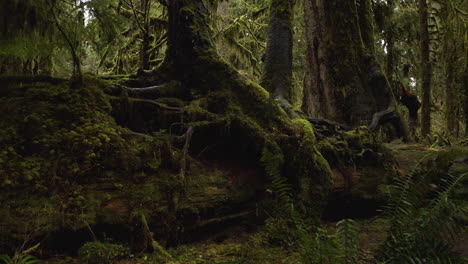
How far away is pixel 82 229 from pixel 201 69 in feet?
10.3

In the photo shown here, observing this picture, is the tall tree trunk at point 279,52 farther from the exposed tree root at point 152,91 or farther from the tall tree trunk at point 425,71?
the tall tree trunk at point 425,71

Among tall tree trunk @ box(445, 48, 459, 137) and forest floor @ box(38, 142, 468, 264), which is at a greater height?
tall tree trunk @ box(445, 48, 459, 137)

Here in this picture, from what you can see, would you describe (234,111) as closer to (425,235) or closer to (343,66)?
(425,235)

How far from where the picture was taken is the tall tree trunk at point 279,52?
7.46 meters

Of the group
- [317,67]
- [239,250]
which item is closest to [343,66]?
[317,67]

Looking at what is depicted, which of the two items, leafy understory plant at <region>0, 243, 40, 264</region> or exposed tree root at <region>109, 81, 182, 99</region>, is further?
exposed tree root at <region>109, 81, 182, 99</region>

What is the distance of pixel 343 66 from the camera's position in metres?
8.55

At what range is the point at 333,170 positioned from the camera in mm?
5469

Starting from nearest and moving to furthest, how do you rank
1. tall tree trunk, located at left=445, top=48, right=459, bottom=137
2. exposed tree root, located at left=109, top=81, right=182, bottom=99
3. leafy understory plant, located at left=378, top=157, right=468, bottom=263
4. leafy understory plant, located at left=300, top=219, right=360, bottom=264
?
leafy understory plant, located at left=378, top=157, right=468, bottom=263 < leafy understory plant, located at left=300, top=219, right=360, bottom=264 < exposed tree root, located at left=109, top=81, right=182, bottom=99 < tall tree trunk, located at left=445, top=48, right=459, bottom=137

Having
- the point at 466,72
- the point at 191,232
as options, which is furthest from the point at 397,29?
the point at 191,232

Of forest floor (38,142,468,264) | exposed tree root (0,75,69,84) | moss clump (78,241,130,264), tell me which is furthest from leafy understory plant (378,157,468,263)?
exposed tree root (0,75,69,84)

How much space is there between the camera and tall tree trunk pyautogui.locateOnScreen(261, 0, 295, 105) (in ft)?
24.5

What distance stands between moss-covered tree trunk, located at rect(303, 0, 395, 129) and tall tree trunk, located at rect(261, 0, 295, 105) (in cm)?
153

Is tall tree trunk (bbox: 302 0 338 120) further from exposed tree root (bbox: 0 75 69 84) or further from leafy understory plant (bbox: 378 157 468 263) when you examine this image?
exposed tree root (bbox: 0 75 69 84)
